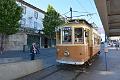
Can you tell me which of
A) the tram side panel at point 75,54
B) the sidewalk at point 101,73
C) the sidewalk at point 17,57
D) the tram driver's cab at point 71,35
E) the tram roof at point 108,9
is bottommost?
the sidewalk at point 101,73

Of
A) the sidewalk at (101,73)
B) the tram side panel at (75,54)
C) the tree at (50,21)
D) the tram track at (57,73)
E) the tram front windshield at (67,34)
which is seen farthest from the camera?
the tree at (50,21)

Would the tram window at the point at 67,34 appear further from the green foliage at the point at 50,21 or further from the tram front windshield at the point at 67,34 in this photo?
the green foliage at the point at 50,21

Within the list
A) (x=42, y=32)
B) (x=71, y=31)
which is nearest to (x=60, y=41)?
(x=71, y=31)

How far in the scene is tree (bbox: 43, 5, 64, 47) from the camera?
57.3 m

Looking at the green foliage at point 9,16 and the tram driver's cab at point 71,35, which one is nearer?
the tram driver's cab at point 71,35

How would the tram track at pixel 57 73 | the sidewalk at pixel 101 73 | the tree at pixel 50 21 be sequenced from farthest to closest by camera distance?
1. the tree at pixel 50 21
2. the sidewalk at pixel 101 73
3. the tram track at pixel 57 73

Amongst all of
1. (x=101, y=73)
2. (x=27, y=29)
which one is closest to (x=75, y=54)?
(x=101, y=73)

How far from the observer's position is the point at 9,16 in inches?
1506

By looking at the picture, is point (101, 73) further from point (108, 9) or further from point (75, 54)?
point (108, 9)

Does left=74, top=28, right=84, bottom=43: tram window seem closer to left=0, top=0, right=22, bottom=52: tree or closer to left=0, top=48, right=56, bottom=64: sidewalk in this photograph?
left=0, top=48, right=56, bottom=64: sidewalk

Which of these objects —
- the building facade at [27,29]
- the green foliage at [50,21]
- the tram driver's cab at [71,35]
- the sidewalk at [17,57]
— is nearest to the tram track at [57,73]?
the sidewalk at [17,57]

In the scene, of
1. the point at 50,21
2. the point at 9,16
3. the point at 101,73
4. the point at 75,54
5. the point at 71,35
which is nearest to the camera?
the point at 101,73

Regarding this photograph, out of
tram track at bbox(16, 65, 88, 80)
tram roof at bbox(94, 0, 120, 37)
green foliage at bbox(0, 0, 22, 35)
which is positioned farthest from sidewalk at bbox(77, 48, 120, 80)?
green foliage at bbox(0, 0, 22, 35)

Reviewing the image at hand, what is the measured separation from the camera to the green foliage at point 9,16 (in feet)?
125
